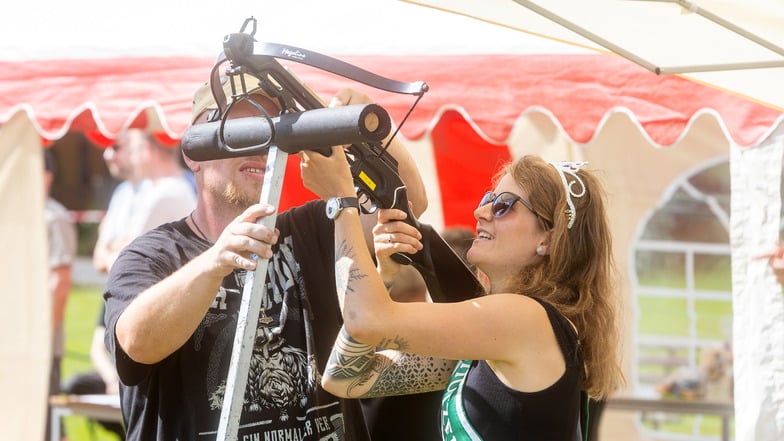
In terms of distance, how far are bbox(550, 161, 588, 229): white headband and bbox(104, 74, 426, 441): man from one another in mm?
359

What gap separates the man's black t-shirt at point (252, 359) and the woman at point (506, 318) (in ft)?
0.36

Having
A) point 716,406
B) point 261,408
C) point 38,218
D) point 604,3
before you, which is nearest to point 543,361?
point 261,408

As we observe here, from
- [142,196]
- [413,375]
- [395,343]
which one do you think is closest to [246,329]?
[395,343]

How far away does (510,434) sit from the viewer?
2.04 m

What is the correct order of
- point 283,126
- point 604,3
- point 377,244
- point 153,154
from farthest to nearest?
1. point 153,154
2. point 604,3
3. point 377,244
4. point 283,126

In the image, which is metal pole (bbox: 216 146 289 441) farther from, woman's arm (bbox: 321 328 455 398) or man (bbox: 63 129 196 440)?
man (bbox: 63 129 196 440)

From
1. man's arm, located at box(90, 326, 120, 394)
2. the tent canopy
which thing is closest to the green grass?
man's arm, located at box(90, 326, 120, 394)

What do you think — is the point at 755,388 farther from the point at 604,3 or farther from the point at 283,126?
the point at 283,126

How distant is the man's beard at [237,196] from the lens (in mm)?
2297

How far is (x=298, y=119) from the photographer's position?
1784mm

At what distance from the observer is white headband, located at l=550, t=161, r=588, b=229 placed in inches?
89.6

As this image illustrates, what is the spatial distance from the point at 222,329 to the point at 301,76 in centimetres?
177

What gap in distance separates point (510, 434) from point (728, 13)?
1.58m

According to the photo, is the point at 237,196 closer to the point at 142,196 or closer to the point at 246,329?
the point at 246,329
